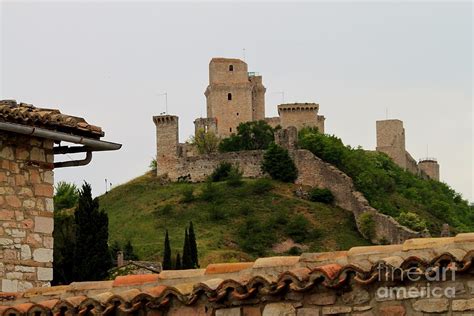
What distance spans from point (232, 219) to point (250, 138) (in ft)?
53.7

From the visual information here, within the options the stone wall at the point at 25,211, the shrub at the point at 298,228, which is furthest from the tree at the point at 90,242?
the shrub at the point at 298,228

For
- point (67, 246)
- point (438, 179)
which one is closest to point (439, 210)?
point (438, 179)

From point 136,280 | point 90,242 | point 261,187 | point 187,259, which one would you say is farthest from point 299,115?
point 136,280

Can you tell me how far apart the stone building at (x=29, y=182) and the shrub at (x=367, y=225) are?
265 feet

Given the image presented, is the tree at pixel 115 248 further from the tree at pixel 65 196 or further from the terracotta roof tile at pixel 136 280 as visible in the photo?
the terracotta roof tile at pixel 136 280

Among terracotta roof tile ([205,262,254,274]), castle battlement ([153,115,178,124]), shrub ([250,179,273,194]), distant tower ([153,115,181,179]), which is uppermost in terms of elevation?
castle battlement ([153,115,178,124])

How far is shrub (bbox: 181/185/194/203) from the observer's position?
99562mm

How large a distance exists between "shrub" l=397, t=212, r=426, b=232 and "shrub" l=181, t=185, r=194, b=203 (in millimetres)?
15249

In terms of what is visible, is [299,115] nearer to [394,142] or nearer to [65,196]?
[394,142]

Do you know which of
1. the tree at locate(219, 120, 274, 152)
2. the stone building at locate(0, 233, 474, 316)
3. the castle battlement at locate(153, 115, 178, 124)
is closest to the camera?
the stone building at locate(0, 233, 474, 316)

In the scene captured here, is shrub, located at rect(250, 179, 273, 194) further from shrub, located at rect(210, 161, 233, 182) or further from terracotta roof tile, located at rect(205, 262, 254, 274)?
terracotta roof tile, located at rect(205, 262, 254, 274)

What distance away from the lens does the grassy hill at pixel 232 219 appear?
90.2 metres

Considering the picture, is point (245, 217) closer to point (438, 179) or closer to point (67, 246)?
point (438, 179)

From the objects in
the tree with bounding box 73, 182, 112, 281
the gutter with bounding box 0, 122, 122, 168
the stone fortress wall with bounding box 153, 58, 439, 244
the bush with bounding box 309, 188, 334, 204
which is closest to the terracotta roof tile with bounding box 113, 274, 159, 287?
the gutter with bounding box 0, 122, 122, 168
